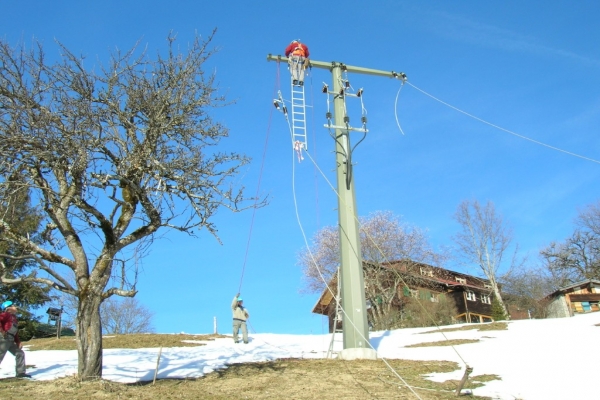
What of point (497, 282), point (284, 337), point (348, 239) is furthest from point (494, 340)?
point (497, 282)

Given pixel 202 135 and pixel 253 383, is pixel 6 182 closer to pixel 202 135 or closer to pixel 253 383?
pixel 202 135

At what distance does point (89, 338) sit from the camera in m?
8.42

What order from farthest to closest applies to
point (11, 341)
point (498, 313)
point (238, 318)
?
point (498, 313), point (238, 318), point (11, 341)

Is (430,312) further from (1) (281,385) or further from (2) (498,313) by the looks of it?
(1) (281,385)

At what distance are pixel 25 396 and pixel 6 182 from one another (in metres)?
3.28

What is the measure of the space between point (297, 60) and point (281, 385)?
28.6 feet

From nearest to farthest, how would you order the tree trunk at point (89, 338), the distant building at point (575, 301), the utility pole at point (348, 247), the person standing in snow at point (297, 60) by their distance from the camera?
the tree trunk at point (89, 338), the utility pole at point (348, 247), the person standing in snow at point (297, 60), the distant building at point (575, 301)

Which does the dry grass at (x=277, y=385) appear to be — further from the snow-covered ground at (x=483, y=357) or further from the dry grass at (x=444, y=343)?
the dry grass at (x=444, y=343)

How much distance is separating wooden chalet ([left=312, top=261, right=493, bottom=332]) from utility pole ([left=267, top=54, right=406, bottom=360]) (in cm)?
2344

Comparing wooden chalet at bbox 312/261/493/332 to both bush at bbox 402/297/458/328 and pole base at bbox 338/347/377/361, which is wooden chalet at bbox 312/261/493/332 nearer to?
bush at bbox 402/297/458/328

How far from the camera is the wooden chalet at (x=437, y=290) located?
1524 inches

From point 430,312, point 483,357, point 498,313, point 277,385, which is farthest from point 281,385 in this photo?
point 498,313

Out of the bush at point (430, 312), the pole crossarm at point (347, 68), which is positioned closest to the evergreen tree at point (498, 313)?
the bush at point (430, 312)

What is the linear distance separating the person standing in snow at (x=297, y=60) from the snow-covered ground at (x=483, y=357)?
7237 mm
